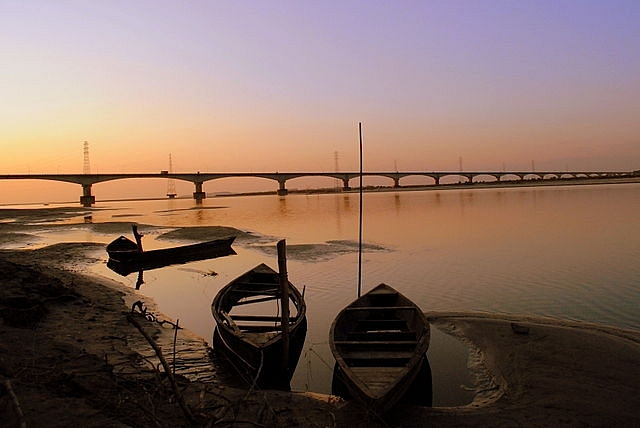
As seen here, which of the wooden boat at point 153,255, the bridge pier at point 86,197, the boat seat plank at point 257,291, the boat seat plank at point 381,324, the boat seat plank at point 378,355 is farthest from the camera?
the bridge pier at point 86,197

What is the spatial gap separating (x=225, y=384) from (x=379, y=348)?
3.06 meters

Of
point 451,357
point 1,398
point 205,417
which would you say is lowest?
point 451,357

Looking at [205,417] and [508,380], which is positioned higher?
[205,417]

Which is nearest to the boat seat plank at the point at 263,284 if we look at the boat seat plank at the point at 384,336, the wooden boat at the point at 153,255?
the boat seat plank at the point at 384,336

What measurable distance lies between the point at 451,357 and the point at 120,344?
7628 millimetres

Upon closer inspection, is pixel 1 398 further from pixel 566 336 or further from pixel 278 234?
pixel 278 234

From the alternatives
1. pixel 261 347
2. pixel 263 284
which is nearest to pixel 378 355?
pixel 261 347

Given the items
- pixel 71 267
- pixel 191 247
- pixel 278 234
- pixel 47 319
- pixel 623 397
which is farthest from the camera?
pixel 278 234

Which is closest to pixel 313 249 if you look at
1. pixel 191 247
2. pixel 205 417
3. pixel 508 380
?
pixel 191 247

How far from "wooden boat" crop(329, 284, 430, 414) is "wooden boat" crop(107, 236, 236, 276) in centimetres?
1581

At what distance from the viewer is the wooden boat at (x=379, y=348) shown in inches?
275

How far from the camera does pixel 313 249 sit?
28.9 meters

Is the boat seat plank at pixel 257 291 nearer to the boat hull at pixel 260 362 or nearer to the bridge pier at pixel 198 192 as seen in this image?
the boat hull at pixel 260 362

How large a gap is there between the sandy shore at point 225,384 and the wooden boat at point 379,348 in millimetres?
460
